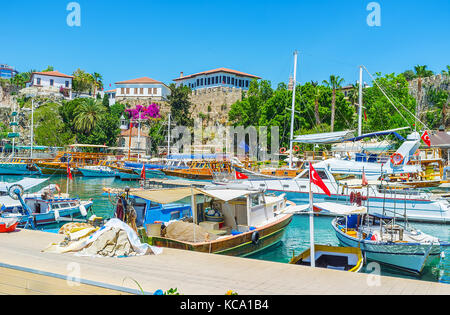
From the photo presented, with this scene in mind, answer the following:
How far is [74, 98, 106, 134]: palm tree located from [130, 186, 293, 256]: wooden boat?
64106mm

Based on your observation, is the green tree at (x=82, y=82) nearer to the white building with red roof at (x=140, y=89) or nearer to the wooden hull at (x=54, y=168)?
the white building with red roof at (x=140, y=89)

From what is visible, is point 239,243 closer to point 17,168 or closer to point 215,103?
point 17,168

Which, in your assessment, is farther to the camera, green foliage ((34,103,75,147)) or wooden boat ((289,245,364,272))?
green foliage ((34,103,75,147))

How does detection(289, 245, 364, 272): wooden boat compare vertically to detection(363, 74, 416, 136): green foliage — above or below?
below

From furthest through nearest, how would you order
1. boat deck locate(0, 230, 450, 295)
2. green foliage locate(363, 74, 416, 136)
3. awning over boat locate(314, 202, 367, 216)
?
green foliage locate(363, 74, 416, 136) < awning over boat locate(314, 202, 367, 216) < boat deck locate(0, 230, 450, 295)

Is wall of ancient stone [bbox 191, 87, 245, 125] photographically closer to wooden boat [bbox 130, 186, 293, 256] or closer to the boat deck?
wooden boat [bbox 130, 186, 293, 256]

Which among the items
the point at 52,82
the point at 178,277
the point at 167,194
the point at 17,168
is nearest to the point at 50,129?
the point at 52,82

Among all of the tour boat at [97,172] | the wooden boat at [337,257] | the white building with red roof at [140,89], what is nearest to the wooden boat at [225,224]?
the wooden boat at [337,257]

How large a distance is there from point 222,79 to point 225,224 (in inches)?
2692

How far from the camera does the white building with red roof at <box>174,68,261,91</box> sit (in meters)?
82.4

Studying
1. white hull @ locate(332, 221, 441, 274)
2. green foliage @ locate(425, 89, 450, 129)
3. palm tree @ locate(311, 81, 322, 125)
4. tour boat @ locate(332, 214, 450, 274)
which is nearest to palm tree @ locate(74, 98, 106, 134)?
palm tree @ locate(311, 81, 322, 125)

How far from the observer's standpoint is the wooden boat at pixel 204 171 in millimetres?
50750

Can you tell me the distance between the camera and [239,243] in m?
14.9
